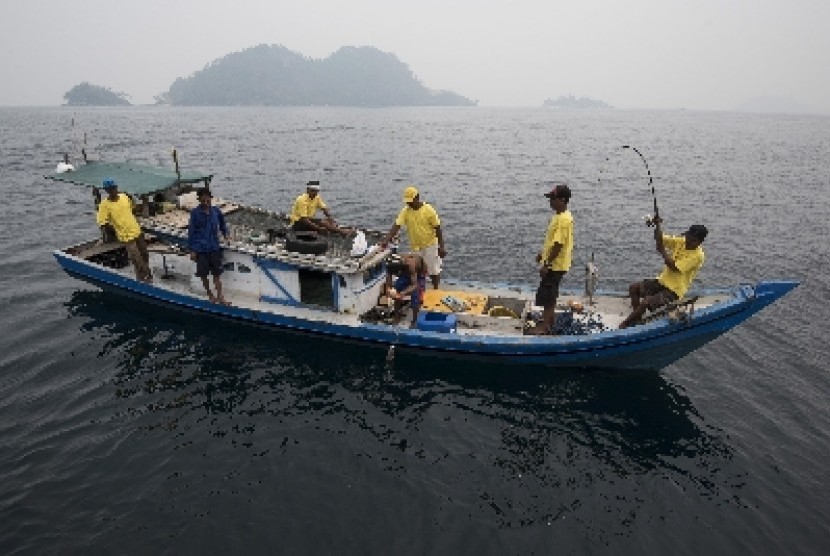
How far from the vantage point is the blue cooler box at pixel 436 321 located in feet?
48.6

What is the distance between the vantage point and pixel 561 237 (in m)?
13.0

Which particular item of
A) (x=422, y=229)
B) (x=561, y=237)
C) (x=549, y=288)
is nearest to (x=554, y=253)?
(x=561, y=237)

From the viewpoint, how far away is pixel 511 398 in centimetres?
1423

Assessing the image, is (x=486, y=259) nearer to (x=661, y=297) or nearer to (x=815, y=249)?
(x=661, y=297)

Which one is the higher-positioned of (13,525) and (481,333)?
(481,333)

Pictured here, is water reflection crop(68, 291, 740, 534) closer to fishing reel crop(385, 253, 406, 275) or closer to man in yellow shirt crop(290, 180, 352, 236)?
fishing reel crop(385, 253, 406, 275)

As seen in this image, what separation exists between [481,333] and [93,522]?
9.64 meters

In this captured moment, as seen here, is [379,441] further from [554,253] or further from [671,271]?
[671,271]

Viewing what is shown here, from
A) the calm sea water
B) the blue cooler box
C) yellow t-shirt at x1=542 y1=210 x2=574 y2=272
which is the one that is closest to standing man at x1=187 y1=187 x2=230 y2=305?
the calm sea water

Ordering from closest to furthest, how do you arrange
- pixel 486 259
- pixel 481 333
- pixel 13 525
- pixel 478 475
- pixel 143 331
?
1. pixel 13 525
2. pixel 478 475
3. pixel 481 333
4. pixel 143 331
5. pixel 486 259

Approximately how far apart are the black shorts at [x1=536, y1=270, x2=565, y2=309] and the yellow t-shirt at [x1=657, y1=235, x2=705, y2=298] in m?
2.53

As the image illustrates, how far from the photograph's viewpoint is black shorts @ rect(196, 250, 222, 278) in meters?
15.4

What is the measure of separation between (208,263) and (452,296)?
7084 millimetres

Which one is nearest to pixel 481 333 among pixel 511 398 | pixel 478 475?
pixel 511 398
